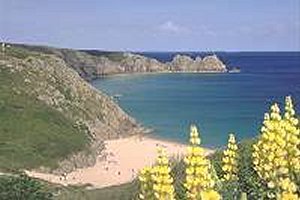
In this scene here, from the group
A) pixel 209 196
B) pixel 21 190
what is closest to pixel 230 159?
pixel 209 196

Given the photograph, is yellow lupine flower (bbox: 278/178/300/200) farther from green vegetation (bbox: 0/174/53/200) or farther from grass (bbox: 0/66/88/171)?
grass (bbox: 0/66/88/171)

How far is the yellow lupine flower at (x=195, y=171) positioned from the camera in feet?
31.0

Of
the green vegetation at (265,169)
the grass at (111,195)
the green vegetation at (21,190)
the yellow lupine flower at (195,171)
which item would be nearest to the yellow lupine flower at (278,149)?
the green vegetation at (265,169)

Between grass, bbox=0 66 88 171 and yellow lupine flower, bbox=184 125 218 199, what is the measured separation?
63297 mm

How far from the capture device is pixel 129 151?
313ft

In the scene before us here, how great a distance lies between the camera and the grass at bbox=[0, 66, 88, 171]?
80.7m

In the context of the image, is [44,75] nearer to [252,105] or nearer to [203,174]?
[252,105]

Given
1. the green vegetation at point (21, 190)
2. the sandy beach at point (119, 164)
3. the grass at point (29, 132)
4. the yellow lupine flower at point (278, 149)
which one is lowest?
the sandy beach at point (119, 164)

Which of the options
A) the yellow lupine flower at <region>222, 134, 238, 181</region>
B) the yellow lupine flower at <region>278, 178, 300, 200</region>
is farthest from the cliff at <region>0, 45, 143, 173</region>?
the yellow lupine flower at <region>278, 178, 300, 200</region>

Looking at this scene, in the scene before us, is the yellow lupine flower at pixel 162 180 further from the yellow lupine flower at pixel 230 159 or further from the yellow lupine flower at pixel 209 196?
the yellow lupine flower at pixel 230 159

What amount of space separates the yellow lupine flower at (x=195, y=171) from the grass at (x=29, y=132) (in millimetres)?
63297

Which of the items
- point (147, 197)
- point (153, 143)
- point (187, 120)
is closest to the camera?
point (147, 197)

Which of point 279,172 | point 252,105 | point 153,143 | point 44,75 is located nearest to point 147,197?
point 279,172

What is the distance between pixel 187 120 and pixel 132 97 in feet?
177
